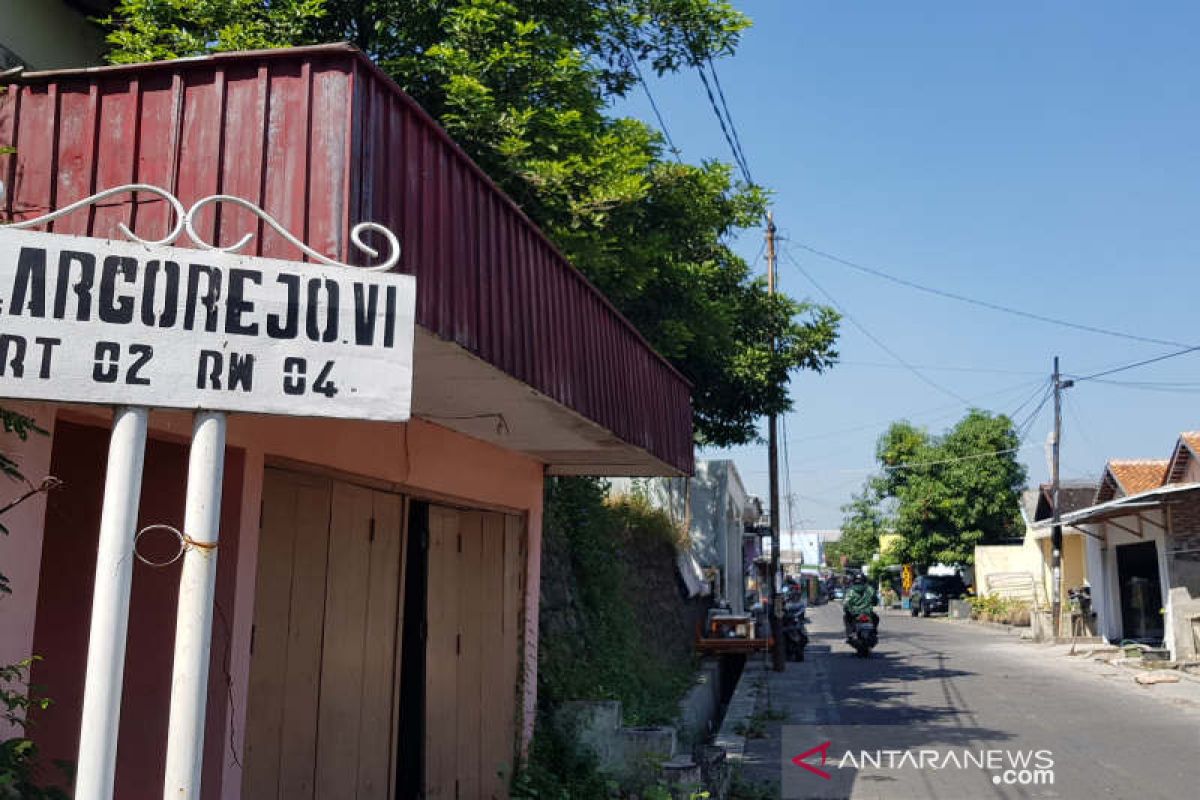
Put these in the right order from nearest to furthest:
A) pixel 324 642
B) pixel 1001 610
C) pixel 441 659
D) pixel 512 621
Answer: pixel 324 642 → pixel 441 659 → pixel 512 621 → pixel 1001 610

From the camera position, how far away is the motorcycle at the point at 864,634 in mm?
21906

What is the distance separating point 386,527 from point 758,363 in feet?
32.2

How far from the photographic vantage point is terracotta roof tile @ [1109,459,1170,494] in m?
25.4

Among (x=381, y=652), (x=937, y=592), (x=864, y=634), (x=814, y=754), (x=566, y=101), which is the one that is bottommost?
(x=814, y=754)

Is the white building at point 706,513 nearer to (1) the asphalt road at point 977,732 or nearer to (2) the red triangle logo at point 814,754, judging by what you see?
(1) the asphalt road at point 977,732

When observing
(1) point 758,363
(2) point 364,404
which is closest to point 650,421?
(2) point 364,404

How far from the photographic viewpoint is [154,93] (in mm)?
3945

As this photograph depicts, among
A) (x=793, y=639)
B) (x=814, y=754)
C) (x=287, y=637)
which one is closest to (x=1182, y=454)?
(x=793, y=639)

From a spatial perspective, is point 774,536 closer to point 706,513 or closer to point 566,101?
point 706,513

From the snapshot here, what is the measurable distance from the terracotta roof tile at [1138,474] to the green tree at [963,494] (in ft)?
63.8

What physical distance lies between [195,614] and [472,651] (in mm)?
5703

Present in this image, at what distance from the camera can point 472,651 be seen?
7906mm

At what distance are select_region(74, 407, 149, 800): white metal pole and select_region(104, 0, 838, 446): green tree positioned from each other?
7002 millimetres

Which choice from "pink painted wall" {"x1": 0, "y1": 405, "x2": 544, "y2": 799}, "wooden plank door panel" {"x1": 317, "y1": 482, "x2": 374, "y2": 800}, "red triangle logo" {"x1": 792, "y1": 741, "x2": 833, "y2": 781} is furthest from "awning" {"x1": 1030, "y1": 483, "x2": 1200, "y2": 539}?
"wooden plank door panel" {"x1": 317, "y1": 482, "x2": 374, "y2": 800}
